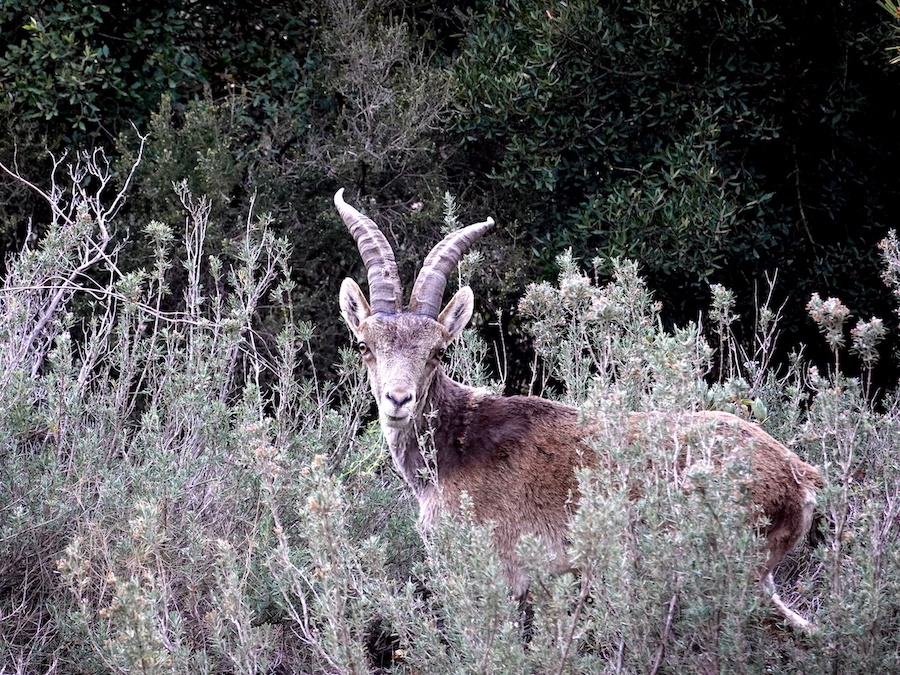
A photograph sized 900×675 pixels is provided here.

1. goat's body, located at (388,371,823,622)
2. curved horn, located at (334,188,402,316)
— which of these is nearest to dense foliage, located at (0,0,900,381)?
curved horn, located at (334,188,402,316)

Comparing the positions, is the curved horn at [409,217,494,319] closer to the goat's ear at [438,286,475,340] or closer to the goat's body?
the goat's ear at [438,286,475,340]

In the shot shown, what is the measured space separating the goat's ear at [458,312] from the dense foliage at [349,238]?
1.31 ft

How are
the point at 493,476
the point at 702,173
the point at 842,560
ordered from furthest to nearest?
the point at 702,173 → the point at 493,476 → the point at 842,560

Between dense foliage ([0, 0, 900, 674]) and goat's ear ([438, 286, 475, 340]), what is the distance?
1.31ft

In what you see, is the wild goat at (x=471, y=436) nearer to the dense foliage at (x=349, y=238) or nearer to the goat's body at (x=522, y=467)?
the goat's body at (x=522, y=467)

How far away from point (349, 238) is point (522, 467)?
613 cm

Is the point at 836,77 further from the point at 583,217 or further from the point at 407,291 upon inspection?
the point at 407,291

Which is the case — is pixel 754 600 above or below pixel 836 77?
below

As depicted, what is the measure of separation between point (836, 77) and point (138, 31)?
7.02 m

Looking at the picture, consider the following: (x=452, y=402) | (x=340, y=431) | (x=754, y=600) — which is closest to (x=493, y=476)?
(x=452, y=402)

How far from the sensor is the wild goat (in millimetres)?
5328

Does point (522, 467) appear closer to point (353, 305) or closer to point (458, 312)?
point (458, 312)

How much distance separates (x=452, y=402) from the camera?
6273 millimetres

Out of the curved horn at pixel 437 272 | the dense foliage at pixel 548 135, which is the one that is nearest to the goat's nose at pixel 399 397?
the curved horn at pixel 437 272
